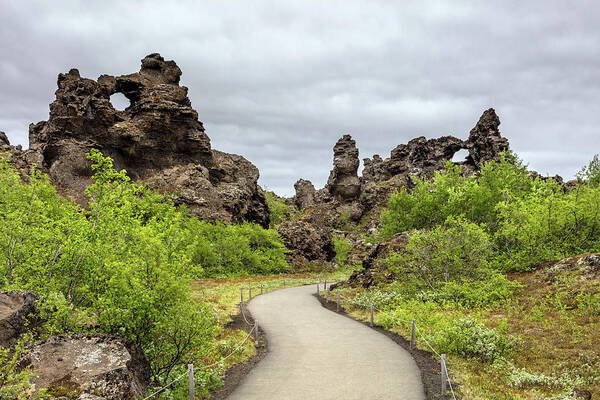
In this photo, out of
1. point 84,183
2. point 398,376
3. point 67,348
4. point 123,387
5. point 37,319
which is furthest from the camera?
point 84,183

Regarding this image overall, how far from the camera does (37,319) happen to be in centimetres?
816

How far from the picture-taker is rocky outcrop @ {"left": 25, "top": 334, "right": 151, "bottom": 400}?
6.15 meters

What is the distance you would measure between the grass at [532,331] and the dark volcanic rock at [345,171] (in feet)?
278

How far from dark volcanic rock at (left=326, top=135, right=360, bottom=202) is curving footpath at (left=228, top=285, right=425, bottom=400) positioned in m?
89.4

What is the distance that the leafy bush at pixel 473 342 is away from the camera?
10906mm

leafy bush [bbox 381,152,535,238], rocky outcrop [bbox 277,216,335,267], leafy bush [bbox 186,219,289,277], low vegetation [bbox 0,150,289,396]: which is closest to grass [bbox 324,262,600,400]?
low vegetation [bbox 0,150,289,396]

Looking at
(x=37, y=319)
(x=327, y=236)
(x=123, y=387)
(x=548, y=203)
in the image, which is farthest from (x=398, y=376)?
(x=327, y=236)

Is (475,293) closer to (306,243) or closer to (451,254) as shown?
(451,254)

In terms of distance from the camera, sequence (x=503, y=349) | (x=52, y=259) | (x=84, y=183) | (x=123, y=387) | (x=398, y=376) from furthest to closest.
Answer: (x=84, y=183) → (x=503, y=349) → (x=398, y=376) → (x=52, y=259) → (x=123, y=387)

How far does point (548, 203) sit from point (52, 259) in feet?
85.1

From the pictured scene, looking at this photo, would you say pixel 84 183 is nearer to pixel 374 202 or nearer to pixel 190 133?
pixel 190 133

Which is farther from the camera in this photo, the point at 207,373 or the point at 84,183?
the point at 84,183

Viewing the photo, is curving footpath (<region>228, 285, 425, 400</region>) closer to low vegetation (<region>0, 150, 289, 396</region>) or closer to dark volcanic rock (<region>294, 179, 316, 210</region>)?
low vegetation (<region>0, 150, 289, 396</region>)

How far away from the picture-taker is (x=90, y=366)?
6.59 meters
